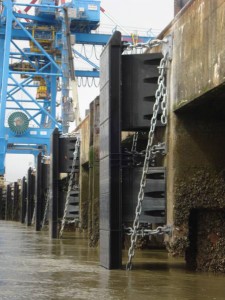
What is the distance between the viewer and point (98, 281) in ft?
20.8

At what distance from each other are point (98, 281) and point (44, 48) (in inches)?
1680

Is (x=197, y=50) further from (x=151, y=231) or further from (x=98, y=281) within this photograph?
(x=98, y=281)

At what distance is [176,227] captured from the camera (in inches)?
295

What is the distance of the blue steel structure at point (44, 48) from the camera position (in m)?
43.6

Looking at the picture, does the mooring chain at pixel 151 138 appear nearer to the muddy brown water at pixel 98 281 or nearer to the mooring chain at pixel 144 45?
the mooring chain at pixel 144 45

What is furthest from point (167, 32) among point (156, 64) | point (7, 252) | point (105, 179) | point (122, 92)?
point (7, 252)

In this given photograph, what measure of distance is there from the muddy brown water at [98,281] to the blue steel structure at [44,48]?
3422 cm

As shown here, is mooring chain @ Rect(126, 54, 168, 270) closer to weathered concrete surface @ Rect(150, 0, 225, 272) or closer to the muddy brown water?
weathered concrete surface @ Rect(150, 0, 225, 272)

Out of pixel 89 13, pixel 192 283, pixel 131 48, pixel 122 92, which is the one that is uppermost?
pixel 89 13

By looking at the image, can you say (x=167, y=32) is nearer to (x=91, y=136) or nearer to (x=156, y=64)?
(x=156, y=64)

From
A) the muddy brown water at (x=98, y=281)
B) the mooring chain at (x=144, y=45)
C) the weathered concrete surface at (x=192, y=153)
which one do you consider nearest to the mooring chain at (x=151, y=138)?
the weathered concrete surface at (x=192, y=153)

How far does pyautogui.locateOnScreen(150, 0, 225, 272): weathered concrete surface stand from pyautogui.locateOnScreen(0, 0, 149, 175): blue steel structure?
34.8 m

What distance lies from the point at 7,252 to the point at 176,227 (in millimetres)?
3950

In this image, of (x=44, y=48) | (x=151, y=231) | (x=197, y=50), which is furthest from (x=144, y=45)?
(x=44, y=48)
